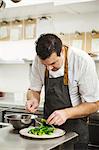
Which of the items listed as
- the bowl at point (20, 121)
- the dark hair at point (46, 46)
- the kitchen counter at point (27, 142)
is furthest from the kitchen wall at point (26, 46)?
the kitchen counter at point (27, 142)

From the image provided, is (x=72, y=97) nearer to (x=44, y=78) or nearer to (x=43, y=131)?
(x=44, y=78)

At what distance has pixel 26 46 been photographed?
12.1ft

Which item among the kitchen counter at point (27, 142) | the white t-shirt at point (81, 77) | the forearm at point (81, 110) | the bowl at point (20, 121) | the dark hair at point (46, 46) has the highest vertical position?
the dark hair at point (46, 46)

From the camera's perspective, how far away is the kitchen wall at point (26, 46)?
3365 millimetres

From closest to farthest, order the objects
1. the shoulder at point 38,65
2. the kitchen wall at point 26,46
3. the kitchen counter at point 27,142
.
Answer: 1. the kitchen counter at point 27,142
2. the shoulder at point 38,65
3. the kitchen wall at point 26,46

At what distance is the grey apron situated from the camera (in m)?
1.97

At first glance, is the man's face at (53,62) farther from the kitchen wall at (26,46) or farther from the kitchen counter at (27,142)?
the kitchen wall at (26,46)

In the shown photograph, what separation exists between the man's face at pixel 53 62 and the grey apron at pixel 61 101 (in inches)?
3.3

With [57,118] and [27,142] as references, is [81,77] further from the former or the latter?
[27,142]

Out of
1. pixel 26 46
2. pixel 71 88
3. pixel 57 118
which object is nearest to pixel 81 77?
pixel 71 88

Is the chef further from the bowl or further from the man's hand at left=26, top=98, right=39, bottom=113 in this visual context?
the bowl

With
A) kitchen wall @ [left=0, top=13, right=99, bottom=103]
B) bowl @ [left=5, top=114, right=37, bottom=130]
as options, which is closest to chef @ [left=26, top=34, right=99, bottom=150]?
bowl @ [left=5, top=114, right=37, bottom=130]

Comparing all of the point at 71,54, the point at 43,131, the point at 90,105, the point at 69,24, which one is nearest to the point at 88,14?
the point at 69,24

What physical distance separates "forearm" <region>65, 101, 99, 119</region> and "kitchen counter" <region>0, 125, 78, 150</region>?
0.49 feet
